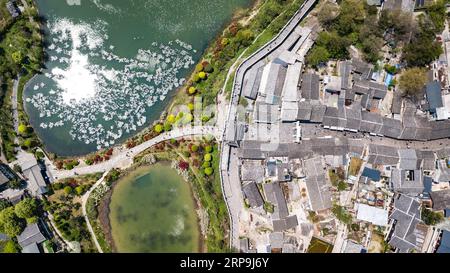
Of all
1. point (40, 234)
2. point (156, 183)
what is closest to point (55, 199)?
point (40, 234)

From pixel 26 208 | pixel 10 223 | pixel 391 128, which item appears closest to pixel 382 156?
pixel 391 128

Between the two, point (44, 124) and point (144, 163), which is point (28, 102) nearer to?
point (44, 124)

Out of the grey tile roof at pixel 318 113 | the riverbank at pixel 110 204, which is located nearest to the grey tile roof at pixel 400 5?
the grey tile roof at pixel 318 113

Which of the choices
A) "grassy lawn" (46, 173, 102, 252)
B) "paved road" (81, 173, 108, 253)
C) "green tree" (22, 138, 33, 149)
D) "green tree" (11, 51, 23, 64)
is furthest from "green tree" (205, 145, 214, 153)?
"green tree" (11, 51, 23, 64)

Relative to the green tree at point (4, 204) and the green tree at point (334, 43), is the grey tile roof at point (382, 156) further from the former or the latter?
the green tree at point (4, 204)

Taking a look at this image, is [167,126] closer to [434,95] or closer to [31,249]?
[31,249]

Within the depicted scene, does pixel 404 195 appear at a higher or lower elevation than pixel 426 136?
lower
